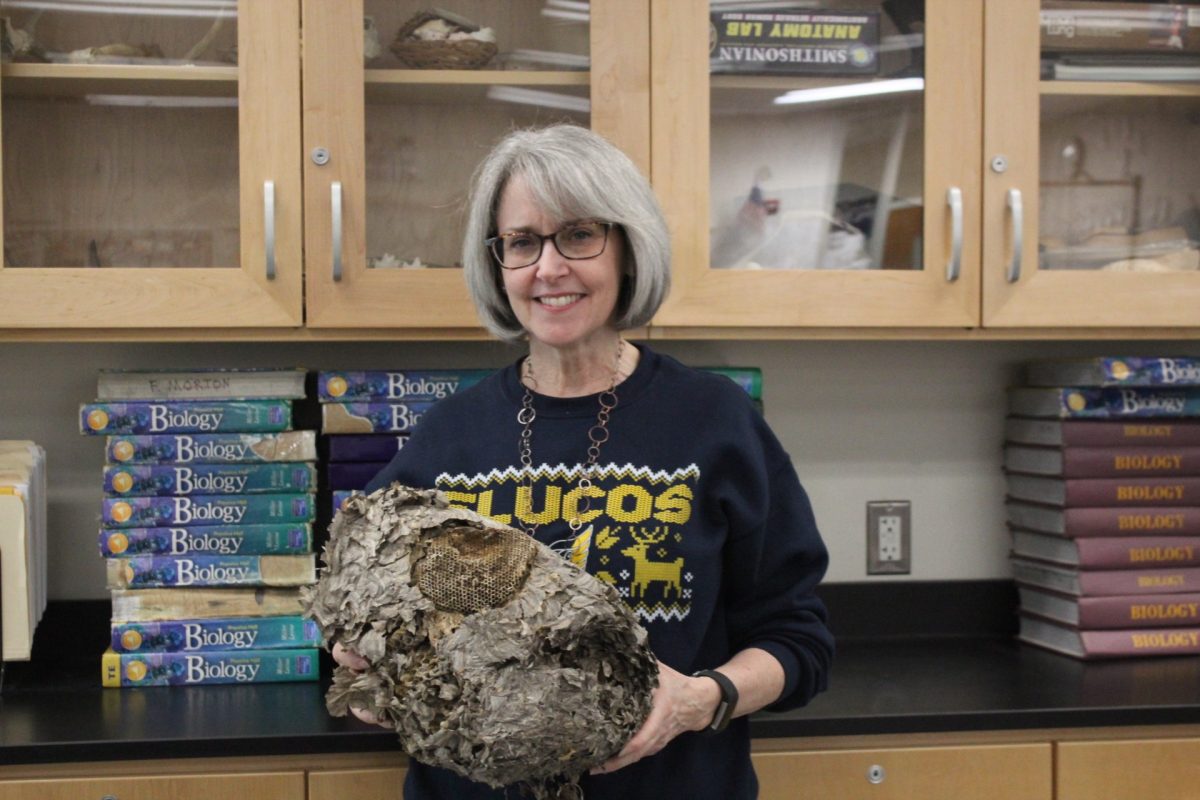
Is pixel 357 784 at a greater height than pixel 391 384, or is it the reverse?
pixel 391 384

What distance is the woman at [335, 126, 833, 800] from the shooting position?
1.18 m

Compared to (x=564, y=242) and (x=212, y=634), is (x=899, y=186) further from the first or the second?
(x=212, y=634)

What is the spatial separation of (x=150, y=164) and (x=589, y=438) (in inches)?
32.9

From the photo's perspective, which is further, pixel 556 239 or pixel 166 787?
pixel 166 787

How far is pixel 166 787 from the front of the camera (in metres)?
1.41

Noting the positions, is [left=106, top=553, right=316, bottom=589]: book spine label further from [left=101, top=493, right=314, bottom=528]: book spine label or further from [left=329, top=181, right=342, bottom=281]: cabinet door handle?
[left=329, top=181, right=342, bottom=281]: cabinet door handle

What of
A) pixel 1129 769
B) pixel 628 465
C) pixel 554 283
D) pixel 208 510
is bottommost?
pixel 1129 769

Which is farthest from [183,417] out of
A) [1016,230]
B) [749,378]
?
[1016,230]

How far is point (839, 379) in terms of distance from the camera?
201 cm

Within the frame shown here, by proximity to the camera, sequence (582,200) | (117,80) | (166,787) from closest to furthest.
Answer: (582,200)
(166,787)
(117,80)

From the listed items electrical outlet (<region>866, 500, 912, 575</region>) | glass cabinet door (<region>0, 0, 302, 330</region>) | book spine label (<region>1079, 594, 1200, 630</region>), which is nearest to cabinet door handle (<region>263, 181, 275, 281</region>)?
glass cabinet door (<region>0, 0, 302, 330</region>)

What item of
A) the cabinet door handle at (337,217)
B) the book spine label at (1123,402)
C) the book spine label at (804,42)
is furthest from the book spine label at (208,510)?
the book spine label at (1123,402)

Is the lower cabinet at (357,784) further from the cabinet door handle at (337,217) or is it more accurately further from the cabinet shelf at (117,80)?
the cabinet shelf at (117,80)

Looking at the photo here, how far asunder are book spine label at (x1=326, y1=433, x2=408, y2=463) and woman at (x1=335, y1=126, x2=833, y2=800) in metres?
0.41
